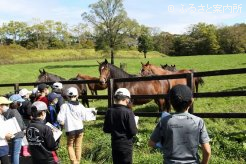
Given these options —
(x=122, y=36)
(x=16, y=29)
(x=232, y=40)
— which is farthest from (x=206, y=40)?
(x=16, y=29)

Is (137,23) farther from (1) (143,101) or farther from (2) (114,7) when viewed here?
(1) (143,101)

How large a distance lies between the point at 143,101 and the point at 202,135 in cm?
730

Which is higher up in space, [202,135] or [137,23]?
[137,23]

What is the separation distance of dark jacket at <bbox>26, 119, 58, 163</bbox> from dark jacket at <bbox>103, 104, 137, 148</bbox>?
2.81ft

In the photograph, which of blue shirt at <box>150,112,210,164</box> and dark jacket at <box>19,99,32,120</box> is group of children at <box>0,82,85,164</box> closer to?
dark jacket at <box>19,99,32,120</box>

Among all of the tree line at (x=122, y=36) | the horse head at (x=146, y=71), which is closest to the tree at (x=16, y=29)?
the tree line at (x=122, y=36)

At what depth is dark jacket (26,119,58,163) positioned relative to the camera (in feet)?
15.4

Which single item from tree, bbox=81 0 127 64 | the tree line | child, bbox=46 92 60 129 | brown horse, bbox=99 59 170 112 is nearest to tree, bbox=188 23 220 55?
the tree line

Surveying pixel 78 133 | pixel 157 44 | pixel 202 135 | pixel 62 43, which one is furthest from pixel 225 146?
pixel 62 43

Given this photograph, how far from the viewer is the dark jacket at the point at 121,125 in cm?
482

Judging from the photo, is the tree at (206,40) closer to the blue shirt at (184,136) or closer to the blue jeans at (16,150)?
the blue jeans at (16,150)

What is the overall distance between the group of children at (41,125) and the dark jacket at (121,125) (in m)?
0.85

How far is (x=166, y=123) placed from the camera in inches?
127

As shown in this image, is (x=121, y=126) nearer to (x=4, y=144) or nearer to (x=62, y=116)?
(x=62, y=116)
